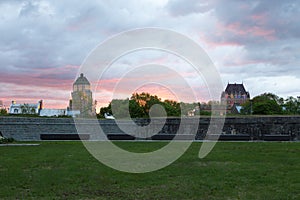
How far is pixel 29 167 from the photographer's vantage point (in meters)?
10.6

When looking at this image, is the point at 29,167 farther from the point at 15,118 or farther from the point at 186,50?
the point at 15,118

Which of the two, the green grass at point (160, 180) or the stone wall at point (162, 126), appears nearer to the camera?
the green grass at point (160, 180)

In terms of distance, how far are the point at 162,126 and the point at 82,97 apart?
2065 cm

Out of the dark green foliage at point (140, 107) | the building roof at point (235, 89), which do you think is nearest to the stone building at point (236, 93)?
the building roof at point (235, 89)

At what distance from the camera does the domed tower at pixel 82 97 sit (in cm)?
4338

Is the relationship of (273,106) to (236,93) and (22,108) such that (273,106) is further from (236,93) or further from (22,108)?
(236,93)

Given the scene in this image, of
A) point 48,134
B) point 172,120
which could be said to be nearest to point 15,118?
point 48,134

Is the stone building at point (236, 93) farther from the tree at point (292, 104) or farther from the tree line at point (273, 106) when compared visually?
the tree at point (292, 104)

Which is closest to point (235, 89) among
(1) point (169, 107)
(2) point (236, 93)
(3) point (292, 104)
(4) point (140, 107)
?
(2) point (236, 93)

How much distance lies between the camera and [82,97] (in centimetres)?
4584

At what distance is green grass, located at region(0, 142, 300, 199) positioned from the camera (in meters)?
6.79

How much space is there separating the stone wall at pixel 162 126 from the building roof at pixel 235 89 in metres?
91.5

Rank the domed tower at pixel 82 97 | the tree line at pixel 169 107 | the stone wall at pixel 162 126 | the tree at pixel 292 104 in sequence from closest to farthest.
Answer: the stone wall at pixel 162 126, the domed tower at pixel 82 97, the tree line at pixel 169 107, the tree at pixel 292 104

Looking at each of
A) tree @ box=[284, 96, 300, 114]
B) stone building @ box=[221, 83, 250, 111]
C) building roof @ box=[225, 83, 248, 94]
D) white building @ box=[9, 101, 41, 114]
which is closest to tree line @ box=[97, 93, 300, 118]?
tree @ box=[284, 96, 300, 114]
